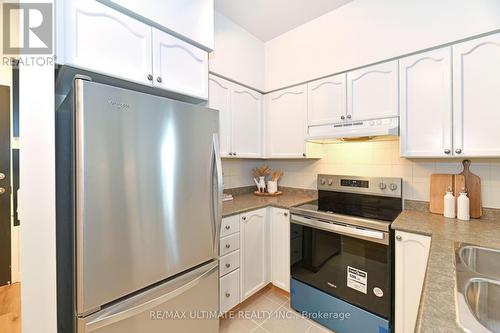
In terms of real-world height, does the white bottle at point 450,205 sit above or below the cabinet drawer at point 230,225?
above

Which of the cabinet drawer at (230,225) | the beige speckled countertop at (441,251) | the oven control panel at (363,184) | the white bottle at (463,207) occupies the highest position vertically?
the oven control panel at (363,184)

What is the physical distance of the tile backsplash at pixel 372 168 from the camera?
1.53 m

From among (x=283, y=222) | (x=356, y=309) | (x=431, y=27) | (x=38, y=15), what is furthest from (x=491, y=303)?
(x=38, y=15)

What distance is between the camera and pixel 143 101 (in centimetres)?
104

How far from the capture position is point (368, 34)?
1741 millimetres

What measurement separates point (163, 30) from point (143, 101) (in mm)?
578

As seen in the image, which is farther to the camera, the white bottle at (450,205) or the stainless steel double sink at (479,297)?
the white bottle at (450,205)

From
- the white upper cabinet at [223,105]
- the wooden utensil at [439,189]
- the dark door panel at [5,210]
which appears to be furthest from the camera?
the white upper cabinet at [223,105]

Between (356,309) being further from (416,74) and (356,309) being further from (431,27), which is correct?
(431,27)

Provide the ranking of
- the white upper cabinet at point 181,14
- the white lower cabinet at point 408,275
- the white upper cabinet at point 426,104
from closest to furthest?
the white upper cabinet at point 181,14 → the white lower cabinet at point 408,275 → the white upper cabinet at point 426,104

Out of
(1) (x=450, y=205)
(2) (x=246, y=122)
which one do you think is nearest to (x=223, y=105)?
(2) (x=246, y=122)

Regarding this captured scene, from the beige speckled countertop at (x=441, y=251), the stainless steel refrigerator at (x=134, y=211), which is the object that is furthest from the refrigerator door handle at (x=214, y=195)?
the beige speckled countertop at (x=441, y=251)

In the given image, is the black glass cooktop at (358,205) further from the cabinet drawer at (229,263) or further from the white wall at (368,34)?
the white wall at (368,34)

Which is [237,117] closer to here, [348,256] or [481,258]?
[348,256]
